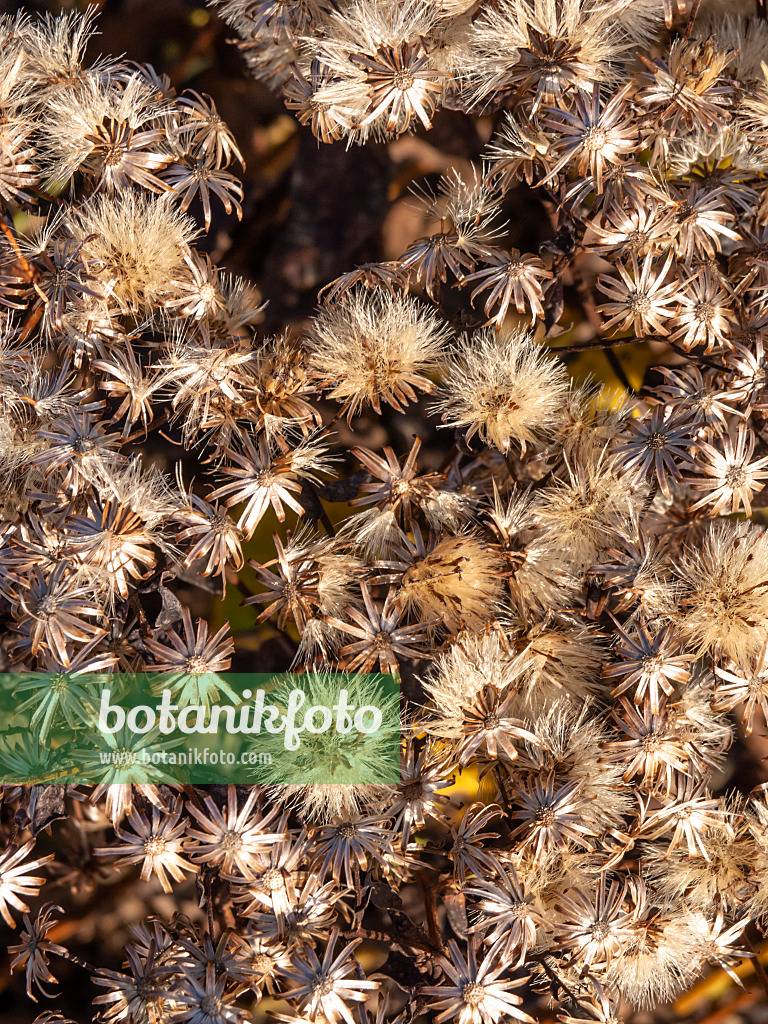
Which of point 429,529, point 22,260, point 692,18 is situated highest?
point 692,18

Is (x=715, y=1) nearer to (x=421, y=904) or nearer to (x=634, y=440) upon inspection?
(x=634, y=440)

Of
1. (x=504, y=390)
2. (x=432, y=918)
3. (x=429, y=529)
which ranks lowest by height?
(x=432, y=918)

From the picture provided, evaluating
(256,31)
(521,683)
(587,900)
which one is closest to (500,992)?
(587,900)

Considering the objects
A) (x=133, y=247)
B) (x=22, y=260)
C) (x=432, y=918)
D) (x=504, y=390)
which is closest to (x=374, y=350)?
(x=504, y=390)

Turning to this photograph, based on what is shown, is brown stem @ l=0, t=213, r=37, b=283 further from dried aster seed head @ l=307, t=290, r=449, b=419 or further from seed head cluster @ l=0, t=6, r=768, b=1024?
dried aster seed head @ l=307, t=290, r=449, b=419

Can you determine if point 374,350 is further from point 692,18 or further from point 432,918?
point 432,918

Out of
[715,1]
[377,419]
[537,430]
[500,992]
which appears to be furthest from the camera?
[377,419]

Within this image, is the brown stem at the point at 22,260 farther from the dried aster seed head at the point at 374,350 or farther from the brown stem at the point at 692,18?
the brown stem at the point at 692,18

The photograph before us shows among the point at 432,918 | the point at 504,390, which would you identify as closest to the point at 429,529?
the point at 504,390

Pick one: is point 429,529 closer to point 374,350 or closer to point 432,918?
point 374,350

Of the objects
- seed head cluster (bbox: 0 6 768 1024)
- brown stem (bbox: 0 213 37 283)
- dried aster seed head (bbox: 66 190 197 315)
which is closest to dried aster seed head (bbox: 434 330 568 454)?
seed head cluster (bbox: 0 6 768 1024)

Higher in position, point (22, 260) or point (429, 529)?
point (22, 260)
